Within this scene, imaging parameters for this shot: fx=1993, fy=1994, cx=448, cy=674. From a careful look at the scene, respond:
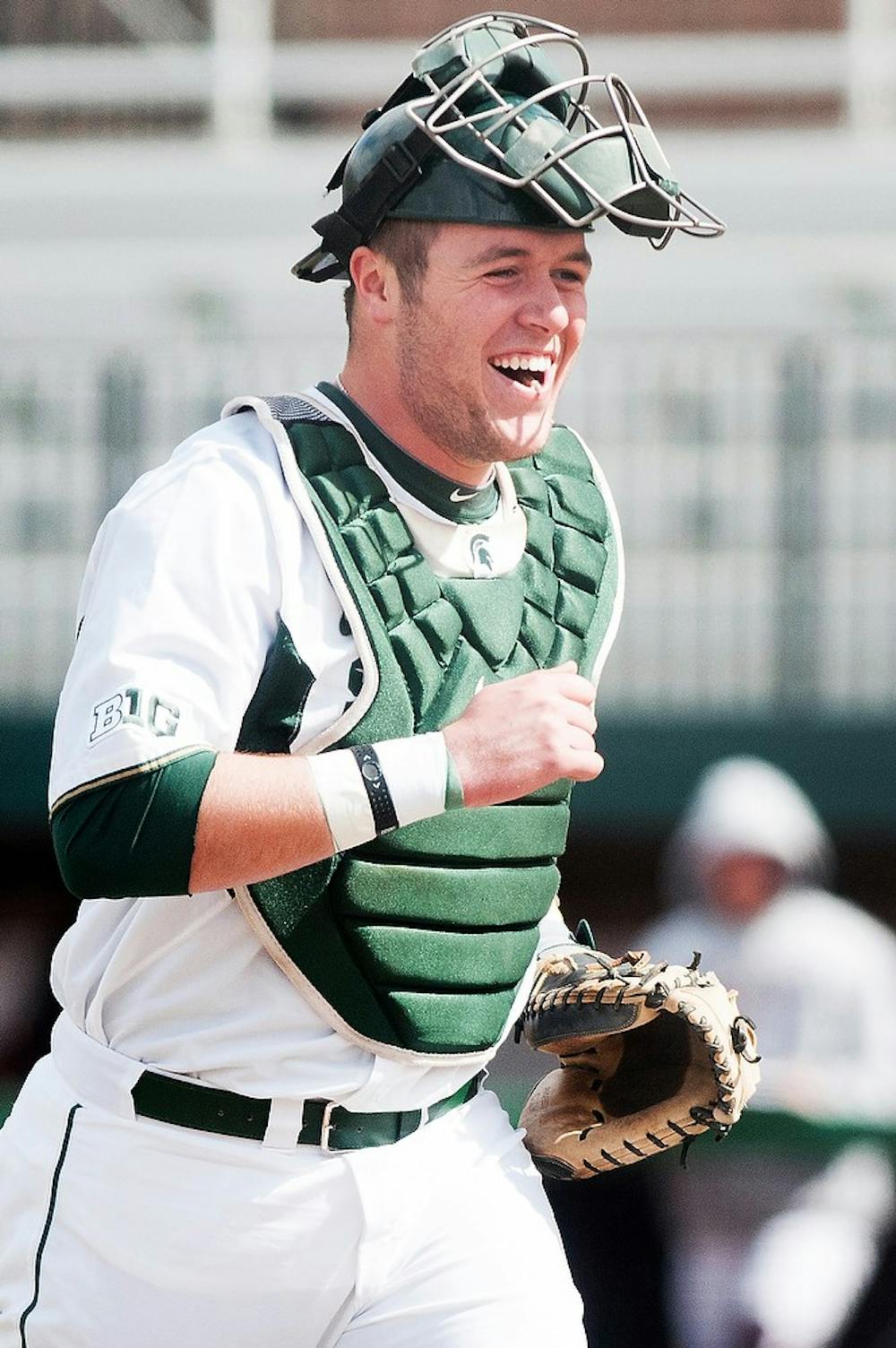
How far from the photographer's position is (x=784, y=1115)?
4379 millimetres

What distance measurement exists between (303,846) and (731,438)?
668cm

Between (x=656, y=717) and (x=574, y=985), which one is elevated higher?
(x=574, y=985)

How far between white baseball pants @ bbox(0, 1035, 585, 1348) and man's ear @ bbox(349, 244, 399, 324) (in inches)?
41.4

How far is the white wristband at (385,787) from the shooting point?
221 centimetres

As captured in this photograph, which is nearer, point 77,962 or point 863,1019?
point 77,962

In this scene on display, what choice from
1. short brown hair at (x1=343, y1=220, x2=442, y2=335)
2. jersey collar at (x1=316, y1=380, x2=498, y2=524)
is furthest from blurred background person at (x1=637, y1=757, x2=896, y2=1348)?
short brown hair at (x1=343, y1=220, x2=442, y2=335)

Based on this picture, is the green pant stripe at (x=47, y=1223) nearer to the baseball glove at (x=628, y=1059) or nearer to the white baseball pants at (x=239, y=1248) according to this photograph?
the white baseball pants at (x=239, y=1248)

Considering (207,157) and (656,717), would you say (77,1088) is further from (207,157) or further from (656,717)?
(207,157)

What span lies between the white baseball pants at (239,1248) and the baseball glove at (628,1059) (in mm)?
279

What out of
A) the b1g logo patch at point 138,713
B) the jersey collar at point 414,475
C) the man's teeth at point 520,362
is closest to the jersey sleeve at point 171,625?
the b1g logo patch at point 138,713

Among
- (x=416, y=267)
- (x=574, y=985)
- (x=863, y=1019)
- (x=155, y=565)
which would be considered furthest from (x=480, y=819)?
(x=863, y=1019)

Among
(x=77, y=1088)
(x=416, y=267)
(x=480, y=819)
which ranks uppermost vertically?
(x=416, y=267)

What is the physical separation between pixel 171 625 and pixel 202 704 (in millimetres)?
95

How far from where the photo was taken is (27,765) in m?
8.31
